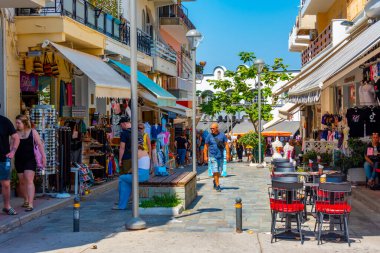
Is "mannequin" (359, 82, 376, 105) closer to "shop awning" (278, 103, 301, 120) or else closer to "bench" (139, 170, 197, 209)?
"bench" (139, 170, 197, 209)

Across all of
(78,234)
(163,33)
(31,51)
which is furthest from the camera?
(163,33)

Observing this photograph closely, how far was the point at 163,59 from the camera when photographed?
29.8 m

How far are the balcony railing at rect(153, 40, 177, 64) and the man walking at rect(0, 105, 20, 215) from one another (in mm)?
16814

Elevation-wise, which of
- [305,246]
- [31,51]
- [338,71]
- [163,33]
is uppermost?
[163,33]

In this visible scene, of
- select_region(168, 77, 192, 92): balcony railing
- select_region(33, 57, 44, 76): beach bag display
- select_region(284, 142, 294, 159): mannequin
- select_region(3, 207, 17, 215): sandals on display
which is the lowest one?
select_region(3, 207, 17, 215): sandals on display

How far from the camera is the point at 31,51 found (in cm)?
1503

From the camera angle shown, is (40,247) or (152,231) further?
(152,231)

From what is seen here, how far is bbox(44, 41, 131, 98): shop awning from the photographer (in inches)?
559

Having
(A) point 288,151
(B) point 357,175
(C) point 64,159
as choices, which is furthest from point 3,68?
(A) point 288,151

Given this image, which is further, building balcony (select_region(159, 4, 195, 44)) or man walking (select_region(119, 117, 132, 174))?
building balcony (select_region(159, 4, 195, 44))

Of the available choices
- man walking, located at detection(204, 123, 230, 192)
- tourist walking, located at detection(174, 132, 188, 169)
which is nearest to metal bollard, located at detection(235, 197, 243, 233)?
man walking, located at detection(204, 123, 230, 192)

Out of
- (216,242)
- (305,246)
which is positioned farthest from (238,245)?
(305,246)

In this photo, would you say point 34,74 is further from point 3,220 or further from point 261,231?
point 261,231

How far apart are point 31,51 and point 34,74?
122 centimetres
